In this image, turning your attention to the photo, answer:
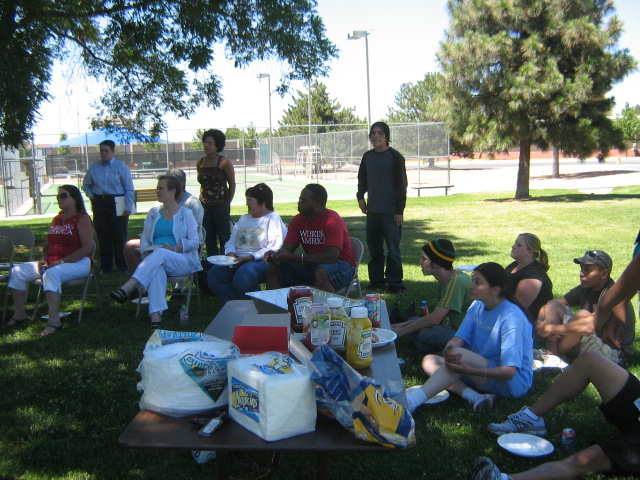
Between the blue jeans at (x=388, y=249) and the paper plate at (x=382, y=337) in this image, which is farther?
the blue jeans at (x=388, y=249)

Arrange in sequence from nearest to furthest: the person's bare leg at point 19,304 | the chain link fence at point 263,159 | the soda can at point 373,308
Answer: the soda can at point 373,308
the person's bare leg at point 19,304
the chain link fence at point 263,159

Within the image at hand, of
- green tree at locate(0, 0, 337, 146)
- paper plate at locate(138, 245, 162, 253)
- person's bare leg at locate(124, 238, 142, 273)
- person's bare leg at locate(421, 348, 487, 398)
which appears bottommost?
person's bare leg at locate(421, 348, 487, 398)

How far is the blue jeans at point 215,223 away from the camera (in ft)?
25.7

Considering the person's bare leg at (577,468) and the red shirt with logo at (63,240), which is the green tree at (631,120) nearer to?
the red shirt with logo at (63,240)

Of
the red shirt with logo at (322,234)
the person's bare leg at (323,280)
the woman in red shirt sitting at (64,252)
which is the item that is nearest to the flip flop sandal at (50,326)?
the woman in red shirt sitting at (64,252)

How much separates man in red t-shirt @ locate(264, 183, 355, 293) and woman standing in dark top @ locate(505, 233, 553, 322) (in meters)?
1.45

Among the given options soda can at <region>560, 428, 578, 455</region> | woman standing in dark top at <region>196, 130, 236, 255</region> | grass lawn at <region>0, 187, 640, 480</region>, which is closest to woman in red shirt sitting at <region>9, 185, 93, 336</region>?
grass lawn at <region>0, 187, 640, 480</region>

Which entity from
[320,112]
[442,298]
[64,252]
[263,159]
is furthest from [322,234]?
[320,112]

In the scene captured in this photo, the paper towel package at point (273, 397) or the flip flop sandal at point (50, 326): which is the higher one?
the paper towel package at point (273, 397)

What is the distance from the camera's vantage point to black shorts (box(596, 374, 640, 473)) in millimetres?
2961

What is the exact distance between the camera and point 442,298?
4.75 meters

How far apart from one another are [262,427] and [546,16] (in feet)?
67.2

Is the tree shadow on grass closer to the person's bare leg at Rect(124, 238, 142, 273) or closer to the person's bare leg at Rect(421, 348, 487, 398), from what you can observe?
the person's bare leg at Rect(124, 238, 142, 273)

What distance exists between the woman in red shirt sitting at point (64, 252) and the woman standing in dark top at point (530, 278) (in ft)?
13.6
